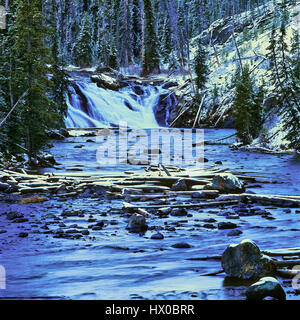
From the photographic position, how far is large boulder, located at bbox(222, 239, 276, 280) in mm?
5609

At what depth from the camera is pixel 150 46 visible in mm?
71438

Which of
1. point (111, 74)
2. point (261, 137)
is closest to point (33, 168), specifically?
point (261, 137)

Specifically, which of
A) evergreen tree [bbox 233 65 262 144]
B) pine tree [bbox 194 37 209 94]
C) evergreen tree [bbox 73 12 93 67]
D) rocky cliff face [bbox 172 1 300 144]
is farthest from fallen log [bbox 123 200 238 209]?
evergreen tree [bbox 73 12 93 67]

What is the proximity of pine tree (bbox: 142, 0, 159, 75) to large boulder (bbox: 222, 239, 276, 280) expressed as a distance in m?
67.8

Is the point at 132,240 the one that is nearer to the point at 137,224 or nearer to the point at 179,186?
the point at 137,224

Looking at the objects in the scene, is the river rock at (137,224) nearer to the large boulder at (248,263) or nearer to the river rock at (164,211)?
the river rock at (164,211)

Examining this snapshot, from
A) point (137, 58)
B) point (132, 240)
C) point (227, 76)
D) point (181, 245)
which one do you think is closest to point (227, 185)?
point (132, 240)

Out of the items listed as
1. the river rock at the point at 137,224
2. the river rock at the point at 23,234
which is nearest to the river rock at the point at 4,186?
the river rock at the point at 23,234

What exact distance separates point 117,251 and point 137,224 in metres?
1.63

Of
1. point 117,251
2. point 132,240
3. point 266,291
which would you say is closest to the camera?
point 266,291

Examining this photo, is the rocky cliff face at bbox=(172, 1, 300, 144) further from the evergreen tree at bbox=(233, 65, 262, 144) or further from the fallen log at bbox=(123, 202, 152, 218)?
the fallen log at bbox=(123, 202, 152, 218)

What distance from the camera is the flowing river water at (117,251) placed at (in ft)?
17.9

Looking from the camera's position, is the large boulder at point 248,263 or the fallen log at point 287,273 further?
the large boulder at point 248,263

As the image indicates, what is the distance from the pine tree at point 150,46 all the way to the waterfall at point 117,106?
1310 centimetres
